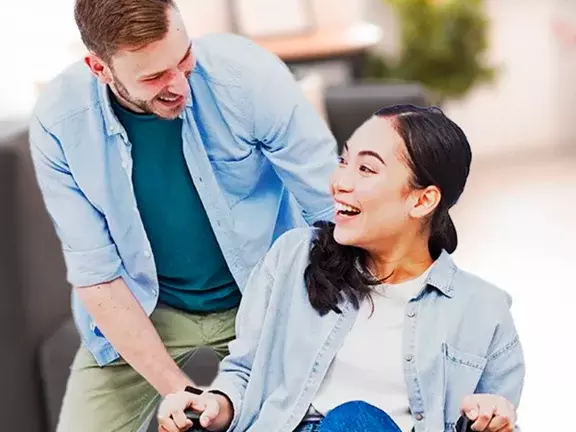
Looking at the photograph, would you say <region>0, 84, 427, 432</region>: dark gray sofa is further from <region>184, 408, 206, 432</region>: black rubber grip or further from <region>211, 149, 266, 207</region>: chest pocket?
<region>184, 408, 206, 432</region>: black rubber grip

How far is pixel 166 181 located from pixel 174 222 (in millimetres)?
69

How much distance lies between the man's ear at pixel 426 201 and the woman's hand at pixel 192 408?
37 cm

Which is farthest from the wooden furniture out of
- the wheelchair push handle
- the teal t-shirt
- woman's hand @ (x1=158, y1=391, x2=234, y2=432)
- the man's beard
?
the wheelchair push handle

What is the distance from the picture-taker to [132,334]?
168 cm

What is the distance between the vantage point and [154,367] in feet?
5.48

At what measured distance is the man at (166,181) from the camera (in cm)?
164

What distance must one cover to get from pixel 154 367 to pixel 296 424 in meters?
0.32

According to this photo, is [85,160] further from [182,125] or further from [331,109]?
[331,109]

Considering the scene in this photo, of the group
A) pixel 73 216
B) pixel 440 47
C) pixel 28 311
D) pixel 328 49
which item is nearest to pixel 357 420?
pixel 73 216

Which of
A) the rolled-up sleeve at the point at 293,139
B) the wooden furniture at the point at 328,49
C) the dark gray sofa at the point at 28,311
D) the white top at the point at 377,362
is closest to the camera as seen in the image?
the white top at the point at 377,362

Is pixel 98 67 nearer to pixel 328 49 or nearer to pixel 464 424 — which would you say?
pixel 464 424

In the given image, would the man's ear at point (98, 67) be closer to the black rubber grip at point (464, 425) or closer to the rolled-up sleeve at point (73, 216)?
the rolled-up sleeve at point (73, 216)

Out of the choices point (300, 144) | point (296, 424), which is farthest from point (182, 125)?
point (296, 424)

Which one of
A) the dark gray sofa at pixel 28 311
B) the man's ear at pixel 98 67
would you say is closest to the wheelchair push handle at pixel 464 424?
the man's ear at pixel 98 67
